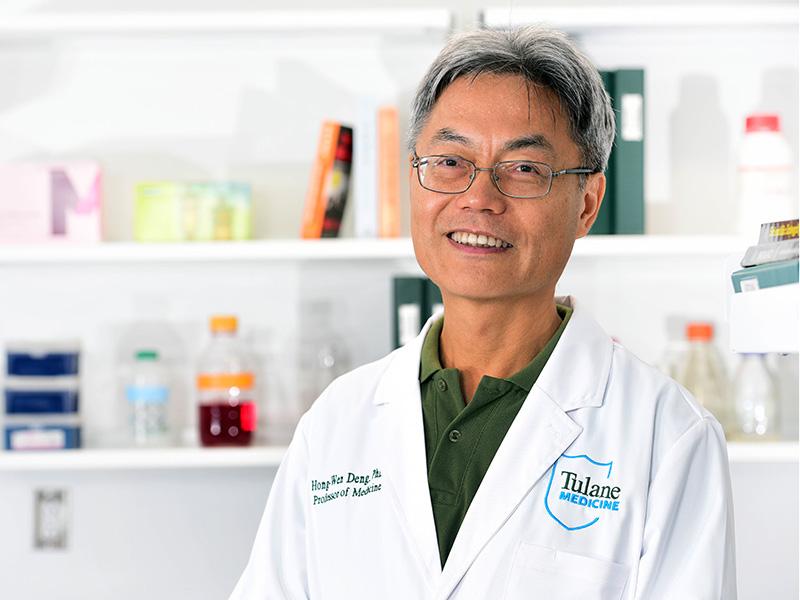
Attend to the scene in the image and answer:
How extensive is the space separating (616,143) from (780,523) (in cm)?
81

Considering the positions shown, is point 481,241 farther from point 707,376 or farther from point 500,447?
point 707,376

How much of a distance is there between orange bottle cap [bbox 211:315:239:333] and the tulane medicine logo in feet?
2.97

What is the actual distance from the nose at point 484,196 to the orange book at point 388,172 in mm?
739

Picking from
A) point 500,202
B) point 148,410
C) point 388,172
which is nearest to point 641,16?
point 388,172

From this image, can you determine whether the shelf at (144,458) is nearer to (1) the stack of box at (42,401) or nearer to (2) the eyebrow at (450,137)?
(1) the stack of box at (42,401)

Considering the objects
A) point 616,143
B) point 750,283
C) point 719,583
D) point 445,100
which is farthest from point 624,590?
point 616,143

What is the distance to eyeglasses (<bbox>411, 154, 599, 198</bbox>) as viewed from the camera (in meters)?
1.13

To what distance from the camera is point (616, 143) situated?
1.85 meters

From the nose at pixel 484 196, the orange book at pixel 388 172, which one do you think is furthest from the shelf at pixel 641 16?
the nose at pixel 484 196

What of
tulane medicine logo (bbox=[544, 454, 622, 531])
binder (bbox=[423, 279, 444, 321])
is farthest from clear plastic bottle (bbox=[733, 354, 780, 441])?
tulane medicine logo (bbox=[544, 454, 622, 531])

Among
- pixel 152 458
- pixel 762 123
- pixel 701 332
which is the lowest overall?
pixel 152 458

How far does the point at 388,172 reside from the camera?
6.11 feet

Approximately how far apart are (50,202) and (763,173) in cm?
127

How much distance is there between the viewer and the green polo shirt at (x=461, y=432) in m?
1.14
